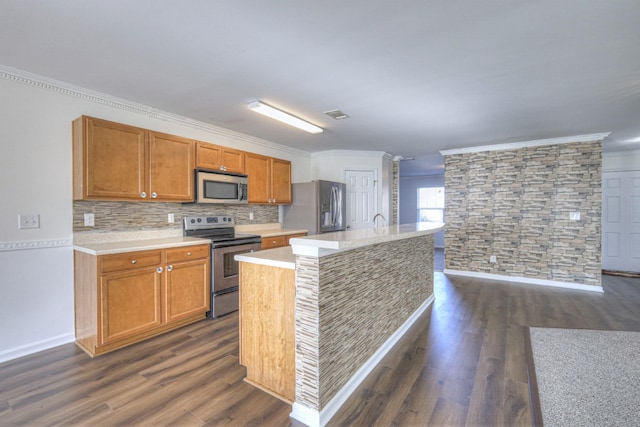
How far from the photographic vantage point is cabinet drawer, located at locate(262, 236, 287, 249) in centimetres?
402

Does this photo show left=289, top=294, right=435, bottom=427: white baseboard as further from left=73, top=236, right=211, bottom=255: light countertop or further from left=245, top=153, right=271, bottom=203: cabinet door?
left=245, top=153, right=271, bottom=203: cabinet door

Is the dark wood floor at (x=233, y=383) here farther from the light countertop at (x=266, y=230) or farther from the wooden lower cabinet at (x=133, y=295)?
the light countertop at (x=266, y=230)

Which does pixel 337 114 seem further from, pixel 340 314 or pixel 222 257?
pixel 340 314

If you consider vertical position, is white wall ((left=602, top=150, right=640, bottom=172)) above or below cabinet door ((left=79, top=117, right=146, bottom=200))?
above

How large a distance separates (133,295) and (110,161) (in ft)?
4.20

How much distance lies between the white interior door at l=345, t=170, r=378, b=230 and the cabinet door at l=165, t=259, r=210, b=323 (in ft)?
9.96

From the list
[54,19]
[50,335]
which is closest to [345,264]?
[54,19]

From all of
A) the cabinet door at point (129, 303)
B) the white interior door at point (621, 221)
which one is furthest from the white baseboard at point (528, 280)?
the cabinet door at point (129, 303)

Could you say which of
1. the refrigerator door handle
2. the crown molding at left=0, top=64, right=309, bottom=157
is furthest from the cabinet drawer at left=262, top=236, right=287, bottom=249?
the crown molding at left=0, top=64, right=309, bottom=157

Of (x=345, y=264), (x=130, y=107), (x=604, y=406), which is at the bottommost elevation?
(x=604, y=406)

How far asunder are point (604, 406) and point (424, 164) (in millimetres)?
5954

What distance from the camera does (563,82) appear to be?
2.62 meters

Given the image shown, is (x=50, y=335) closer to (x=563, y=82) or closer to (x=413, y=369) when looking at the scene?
(x=413, y=369)

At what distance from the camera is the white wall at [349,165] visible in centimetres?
559
